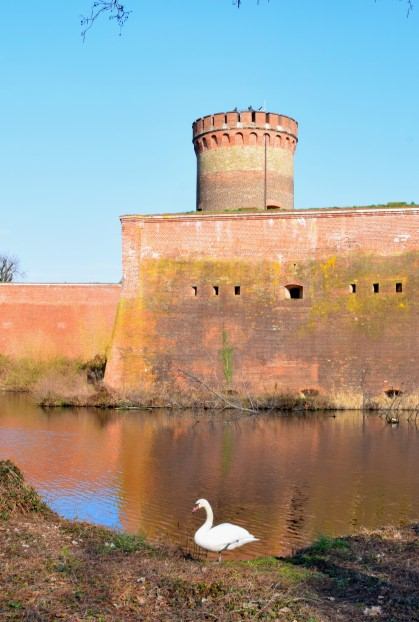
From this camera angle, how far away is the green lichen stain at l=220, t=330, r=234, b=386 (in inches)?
776

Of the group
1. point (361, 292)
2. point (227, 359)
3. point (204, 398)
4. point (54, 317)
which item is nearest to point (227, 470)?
point (204, 398)

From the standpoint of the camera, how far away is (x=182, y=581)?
4.62 meters

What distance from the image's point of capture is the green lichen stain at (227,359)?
19.7m

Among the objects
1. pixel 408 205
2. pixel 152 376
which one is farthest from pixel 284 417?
pixel 408 205

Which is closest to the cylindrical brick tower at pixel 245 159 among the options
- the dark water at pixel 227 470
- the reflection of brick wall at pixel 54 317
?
the reflection of brick wall at pixel 54 317

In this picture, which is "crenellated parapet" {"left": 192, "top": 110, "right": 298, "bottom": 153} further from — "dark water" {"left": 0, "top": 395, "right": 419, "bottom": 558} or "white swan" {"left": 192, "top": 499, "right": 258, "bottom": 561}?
"white swan" {"left": 192, "top": 499, "right": 258, "bottom": 561}

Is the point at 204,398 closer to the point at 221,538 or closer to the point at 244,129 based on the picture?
the point at 244,129

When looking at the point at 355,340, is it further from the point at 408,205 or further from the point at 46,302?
the point at 46,302

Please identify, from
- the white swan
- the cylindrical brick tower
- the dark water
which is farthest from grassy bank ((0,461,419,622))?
the cylindrical brick tower

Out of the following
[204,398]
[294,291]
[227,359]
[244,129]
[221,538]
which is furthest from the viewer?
[244,129]

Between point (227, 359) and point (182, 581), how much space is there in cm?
1528

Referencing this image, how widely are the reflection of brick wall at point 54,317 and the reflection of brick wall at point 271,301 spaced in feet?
20.0

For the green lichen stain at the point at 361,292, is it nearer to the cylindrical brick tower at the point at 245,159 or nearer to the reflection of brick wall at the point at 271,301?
the reflection of brick wall at the point at 271,301

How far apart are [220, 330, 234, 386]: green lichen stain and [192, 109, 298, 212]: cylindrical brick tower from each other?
17.5 feet
